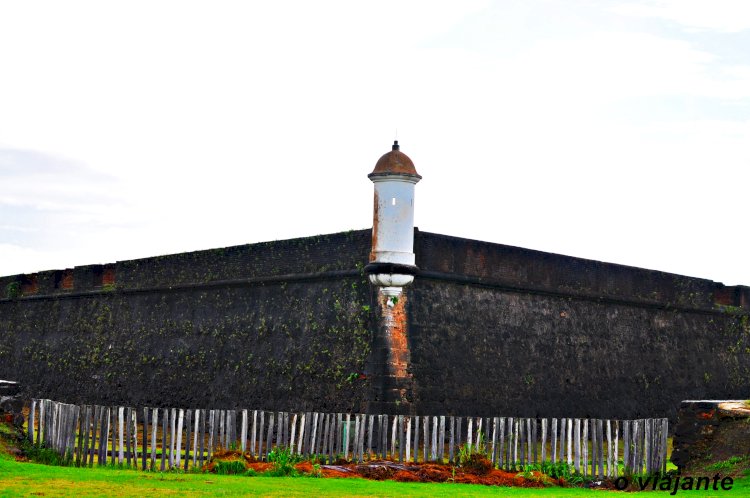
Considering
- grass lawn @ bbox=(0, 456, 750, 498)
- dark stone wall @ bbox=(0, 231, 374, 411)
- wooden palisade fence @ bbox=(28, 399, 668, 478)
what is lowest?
grass lawn @ bbox=(0, 456, 750, 498)

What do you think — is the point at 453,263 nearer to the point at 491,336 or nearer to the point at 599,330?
the point at 491,336

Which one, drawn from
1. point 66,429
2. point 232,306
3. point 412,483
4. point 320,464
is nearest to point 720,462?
point 412,483

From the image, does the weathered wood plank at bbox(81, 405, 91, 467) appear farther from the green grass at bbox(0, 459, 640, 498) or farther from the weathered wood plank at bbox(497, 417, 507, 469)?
the weathered wood plank at bbox(497, 417, 507, 469)

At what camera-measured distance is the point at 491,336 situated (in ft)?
61.4

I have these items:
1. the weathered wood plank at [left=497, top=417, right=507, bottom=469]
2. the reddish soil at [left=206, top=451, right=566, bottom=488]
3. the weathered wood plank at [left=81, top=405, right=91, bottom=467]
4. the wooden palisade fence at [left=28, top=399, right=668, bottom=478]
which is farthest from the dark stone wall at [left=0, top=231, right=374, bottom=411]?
the weathered wood plank at [left=81, top=405, right=91, bottom=467]

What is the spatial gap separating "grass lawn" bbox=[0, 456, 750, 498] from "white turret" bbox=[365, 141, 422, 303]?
4.73 meters

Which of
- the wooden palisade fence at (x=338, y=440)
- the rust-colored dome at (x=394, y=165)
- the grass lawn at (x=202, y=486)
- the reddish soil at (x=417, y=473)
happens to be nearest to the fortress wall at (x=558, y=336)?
the rust-colored dome at (x=394, y=165)

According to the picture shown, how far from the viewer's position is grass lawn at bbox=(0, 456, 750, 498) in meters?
10.5

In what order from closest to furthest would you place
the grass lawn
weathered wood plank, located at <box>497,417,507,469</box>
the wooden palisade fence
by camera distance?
the grass lawn < the wooden palisade fence < weathered wood plank, located at <box>497,417,507,469</box>

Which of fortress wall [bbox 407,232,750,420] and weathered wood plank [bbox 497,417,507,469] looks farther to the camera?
fortress wall [bbox 407,232,750,420]

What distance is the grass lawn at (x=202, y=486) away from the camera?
10.5 meters

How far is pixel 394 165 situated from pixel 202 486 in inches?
273

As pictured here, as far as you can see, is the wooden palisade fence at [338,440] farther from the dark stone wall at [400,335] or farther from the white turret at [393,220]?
the white turret at [393,220]

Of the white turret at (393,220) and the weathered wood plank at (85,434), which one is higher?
the white turret at (393,220)
